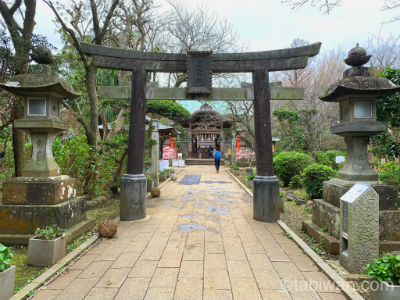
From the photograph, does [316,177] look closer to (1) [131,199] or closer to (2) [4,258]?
(1) [131,199]

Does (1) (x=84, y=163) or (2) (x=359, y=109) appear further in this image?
(1) (x=84, y=163)

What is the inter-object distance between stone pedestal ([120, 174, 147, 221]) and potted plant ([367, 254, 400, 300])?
463 cm

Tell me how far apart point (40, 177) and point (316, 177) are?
7.24 m

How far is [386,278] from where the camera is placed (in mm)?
2324

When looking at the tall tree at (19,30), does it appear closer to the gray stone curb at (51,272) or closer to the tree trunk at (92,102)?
the tree trunk at (92,102)

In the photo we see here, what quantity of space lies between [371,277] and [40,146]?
5.35 metres

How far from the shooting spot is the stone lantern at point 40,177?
414cm

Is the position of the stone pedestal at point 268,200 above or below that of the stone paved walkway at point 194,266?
above

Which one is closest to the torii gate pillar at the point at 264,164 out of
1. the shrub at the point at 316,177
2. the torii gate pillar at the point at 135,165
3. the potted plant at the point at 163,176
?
the shrub at the point at 316,177

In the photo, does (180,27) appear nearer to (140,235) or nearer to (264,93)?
(264,93)

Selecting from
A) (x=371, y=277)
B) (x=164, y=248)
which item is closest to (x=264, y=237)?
(x=164, y=248)

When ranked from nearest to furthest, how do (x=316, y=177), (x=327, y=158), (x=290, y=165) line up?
(x=316, y=177), (x=290, y=165), (x=327, y=158)

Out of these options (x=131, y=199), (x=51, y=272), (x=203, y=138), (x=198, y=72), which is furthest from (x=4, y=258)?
(x=203, y=138)

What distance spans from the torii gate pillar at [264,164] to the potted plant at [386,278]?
127 inches
